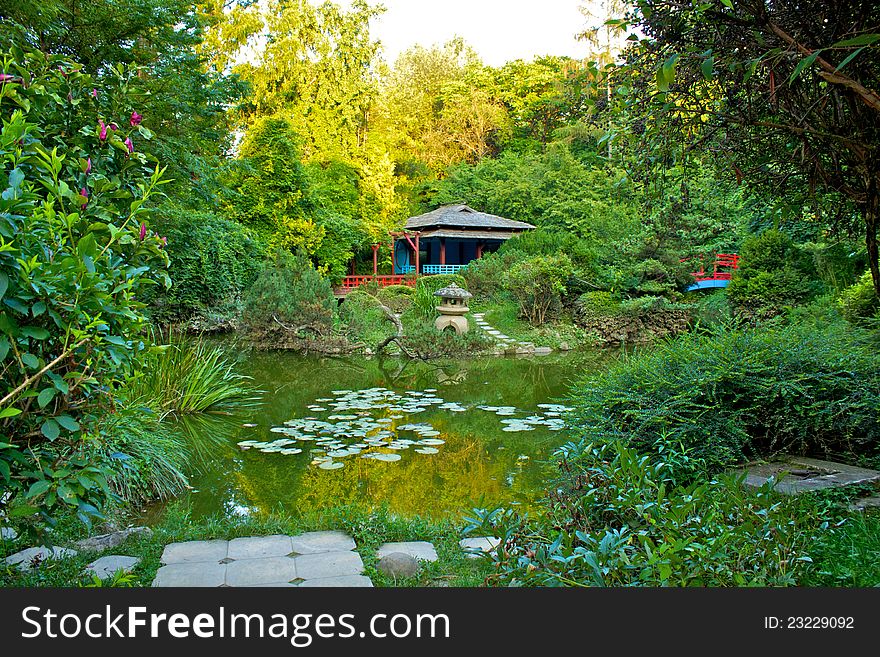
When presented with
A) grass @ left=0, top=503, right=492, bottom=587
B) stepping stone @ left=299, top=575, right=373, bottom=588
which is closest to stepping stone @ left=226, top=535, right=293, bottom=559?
grass @ left=0, top=503, right=492, bottom=587

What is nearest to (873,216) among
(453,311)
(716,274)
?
(453,311)

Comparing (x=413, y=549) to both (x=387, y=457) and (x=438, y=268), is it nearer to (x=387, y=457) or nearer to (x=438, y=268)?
(x=387, y=457)

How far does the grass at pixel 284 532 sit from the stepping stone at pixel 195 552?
5cm

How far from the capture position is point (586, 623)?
1.88 metres

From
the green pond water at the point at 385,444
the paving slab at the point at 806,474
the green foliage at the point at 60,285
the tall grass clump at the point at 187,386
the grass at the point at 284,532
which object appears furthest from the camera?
the tall grass clump at the point at 187,386

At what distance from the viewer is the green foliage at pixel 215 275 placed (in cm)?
1461

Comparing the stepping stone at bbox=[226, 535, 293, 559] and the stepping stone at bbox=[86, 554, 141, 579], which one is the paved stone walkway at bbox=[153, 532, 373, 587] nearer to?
the stepping stone at bbox=[226, 535, 293, 559]

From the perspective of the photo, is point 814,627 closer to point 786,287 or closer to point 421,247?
point 786,287

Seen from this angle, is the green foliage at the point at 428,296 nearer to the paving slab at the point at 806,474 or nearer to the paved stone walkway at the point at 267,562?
the paving slab at the point at 806,474

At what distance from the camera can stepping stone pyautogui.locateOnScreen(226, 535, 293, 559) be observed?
326cm

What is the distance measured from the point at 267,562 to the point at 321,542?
38cm

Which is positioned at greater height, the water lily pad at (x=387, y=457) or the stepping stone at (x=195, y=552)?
the stepping stone at (x=195, y=552)

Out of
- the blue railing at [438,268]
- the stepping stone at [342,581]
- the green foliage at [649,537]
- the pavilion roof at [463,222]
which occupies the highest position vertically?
the pavilion roof at [463,222]

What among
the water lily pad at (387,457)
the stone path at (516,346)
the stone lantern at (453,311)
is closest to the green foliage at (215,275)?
the stone lantern at (453,311)
